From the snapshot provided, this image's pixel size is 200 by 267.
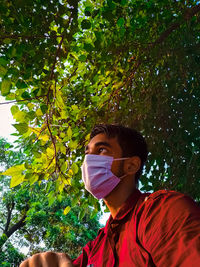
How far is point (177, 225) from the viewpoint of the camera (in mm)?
1101

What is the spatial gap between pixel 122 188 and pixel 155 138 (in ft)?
5.58

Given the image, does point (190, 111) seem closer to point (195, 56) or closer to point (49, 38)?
point (195, 56)

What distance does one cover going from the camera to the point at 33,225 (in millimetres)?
16938

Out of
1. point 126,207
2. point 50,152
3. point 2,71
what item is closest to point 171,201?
point 126,207

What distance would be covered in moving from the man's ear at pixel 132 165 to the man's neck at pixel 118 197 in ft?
0.45

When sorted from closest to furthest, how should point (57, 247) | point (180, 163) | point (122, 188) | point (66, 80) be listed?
point (122, 188) < point (66, 80) < point (180, 163) < point (57, 247)

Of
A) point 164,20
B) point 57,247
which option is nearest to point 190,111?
point 164,20

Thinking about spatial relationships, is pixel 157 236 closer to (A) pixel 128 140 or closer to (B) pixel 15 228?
(A) pixel 128 140

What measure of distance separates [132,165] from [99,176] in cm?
35

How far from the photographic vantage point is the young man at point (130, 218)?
41.4 inches

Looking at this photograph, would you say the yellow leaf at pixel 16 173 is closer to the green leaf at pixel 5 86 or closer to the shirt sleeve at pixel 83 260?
the green leaf at pixel 5 86

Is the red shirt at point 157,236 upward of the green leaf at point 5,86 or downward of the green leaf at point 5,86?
downward

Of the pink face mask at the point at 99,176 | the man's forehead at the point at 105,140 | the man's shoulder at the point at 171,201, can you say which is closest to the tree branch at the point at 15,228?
the pink face mask at the point at 99,176

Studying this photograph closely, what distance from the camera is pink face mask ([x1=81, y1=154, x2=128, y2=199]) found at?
2.24 m
